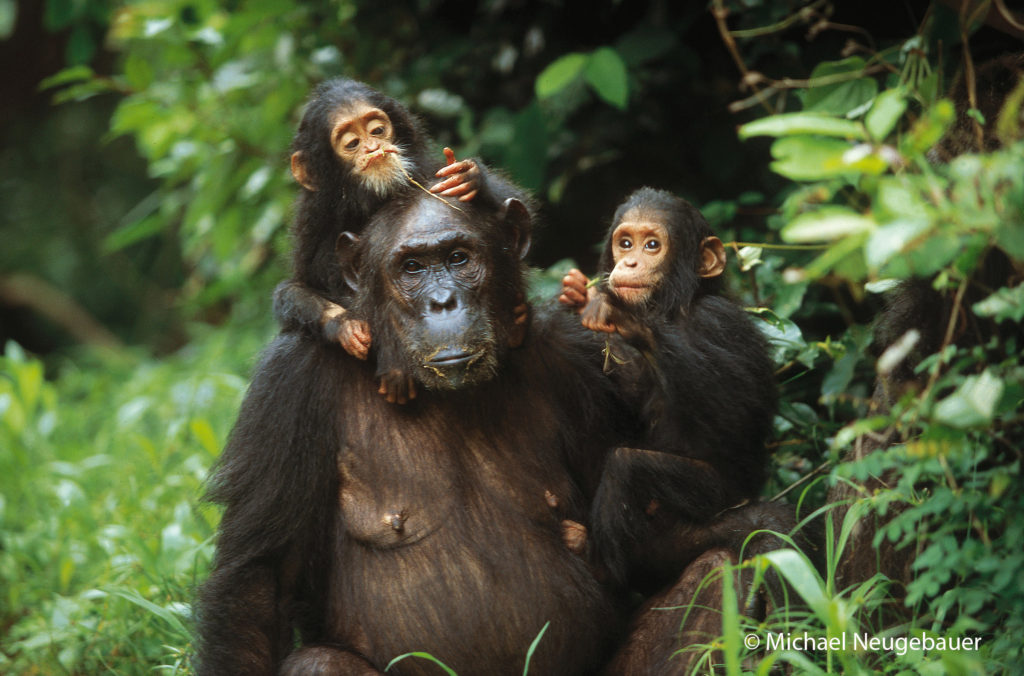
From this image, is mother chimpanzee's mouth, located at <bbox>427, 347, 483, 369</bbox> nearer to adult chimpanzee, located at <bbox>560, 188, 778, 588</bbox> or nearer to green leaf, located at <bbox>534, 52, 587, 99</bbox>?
adult chimpanzee, located at <bbox>560, 188, 778, 588</bbox>

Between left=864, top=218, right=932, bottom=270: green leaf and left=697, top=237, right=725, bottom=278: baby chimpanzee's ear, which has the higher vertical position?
left=864, top=218, right=932, bottom=270: green leaf

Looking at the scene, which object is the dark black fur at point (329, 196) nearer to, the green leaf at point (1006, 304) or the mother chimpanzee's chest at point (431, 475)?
the mother chimpanzee's chest at point (431, 475)

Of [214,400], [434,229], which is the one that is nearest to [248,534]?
[434,229]

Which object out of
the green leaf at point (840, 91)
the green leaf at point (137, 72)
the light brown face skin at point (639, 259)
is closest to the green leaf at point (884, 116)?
the green leaf at point (840, 91)

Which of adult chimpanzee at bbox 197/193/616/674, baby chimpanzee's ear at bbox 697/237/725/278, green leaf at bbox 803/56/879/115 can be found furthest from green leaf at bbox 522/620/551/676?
green leaf at bbox 803/56/879/115

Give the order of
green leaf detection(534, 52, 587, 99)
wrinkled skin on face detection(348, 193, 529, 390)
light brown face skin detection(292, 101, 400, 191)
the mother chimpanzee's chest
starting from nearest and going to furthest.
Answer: wrinkled skin on face detection(348, 193, 529, 390) < the mother chimpanzee's chest < light brown face skin detection(292, 101, 400, 191) < green leaf detection(534, 52, 587, 99)

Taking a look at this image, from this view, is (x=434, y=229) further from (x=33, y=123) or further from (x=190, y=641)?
(x=33, y=123)

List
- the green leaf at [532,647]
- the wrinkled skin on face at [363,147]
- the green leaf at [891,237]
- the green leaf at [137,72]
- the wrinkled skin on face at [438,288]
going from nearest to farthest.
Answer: the green leaf at [891,237] < the green leaf at [532,647] < the wrinkled skin on face at [438,288] < the wrinkled skin on face at [363,147] < the green leaf at [137,72]

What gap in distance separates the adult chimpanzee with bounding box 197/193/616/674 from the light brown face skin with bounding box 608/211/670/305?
1.27ft

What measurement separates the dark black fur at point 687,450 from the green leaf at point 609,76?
1485mm

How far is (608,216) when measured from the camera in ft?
15.2

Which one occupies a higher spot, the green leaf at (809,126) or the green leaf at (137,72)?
the green leaf at (809,126)
